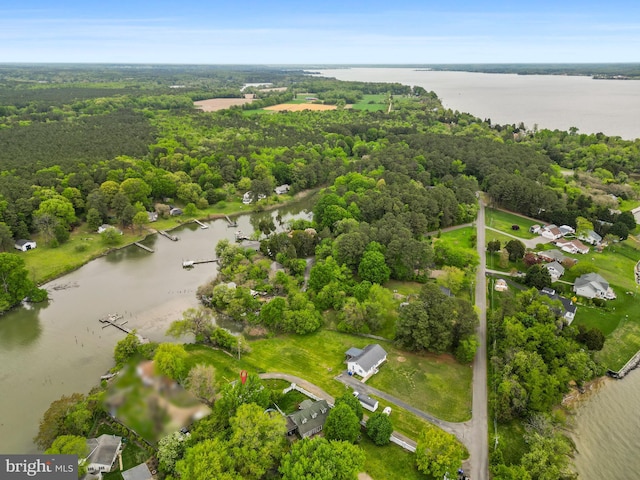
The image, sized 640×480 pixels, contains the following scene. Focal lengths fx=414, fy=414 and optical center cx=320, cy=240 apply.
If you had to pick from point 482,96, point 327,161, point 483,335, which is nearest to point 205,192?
point 327,161

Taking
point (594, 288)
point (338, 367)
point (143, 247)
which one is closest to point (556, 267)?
point (594, 288)

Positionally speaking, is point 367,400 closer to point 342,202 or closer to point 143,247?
point 342,202

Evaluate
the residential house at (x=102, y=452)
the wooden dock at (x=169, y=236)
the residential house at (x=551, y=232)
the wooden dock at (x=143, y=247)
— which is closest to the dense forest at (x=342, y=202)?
the residential house at (x=102, y=452)

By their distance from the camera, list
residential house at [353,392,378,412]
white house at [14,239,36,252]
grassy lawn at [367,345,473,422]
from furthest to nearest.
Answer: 1. white house at [14,239,36,252]
2. grassy lawn at [367,345,473,422]
3. residential house at [353,392,378,412]

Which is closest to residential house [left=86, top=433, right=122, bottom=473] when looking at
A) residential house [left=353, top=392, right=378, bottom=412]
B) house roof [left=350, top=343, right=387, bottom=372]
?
residential house [left=353, top=392, right=378, bottom=412]

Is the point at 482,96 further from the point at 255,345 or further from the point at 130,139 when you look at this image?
the point at 255,345

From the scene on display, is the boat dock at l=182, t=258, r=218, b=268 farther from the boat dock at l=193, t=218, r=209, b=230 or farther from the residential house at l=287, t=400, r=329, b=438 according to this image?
the residential house at l=287, t=400, r=329, b=438
